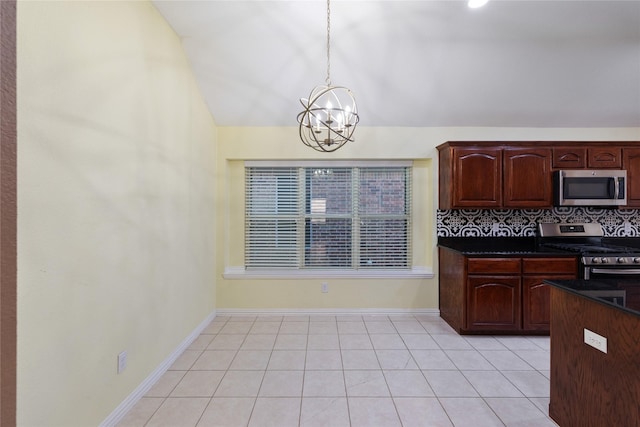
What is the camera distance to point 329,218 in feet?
12.5

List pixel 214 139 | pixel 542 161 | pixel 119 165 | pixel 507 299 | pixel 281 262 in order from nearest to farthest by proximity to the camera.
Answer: pixel 119 165 → pixel 507 299 → pixel 542 161 → pixel 214 139 → pixel 281 262

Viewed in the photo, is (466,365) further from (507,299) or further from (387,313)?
(387,313)

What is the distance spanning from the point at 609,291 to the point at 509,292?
1604mm

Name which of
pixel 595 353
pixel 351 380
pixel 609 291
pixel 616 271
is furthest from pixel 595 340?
pixel 616 271

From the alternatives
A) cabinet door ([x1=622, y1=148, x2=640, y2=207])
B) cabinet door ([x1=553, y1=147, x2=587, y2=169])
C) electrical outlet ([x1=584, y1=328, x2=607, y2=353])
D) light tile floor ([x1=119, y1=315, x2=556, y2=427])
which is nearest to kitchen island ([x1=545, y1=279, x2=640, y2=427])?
electrical outlet ([x1=584, y1=328, x2=607, y2=353])

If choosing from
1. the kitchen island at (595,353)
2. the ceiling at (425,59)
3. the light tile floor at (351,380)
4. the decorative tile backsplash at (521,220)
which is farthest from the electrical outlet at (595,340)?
the ceiling at (425,59)

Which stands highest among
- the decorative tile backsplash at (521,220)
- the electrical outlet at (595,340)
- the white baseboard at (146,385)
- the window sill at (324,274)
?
the decorative tile backsplash at (521,220)

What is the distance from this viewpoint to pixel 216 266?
3.66m

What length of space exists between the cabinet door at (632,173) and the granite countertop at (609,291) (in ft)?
8.04

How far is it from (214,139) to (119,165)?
1.81 metres

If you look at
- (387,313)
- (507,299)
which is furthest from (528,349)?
(387,313)

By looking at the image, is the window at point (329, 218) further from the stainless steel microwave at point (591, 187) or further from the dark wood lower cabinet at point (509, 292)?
the stainless steel microwave at point (591, 187)

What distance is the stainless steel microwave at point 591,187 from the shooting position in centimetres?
324

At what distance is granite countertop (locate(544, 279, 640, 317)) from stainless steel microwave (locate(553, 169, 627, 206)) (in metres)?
1.90
